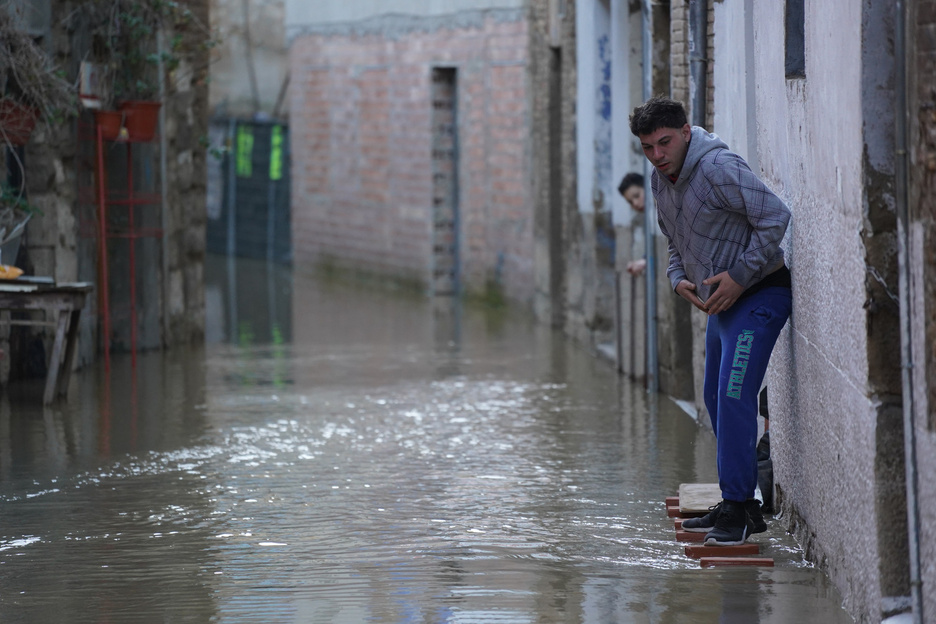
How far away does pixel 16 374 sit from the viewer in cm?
1021

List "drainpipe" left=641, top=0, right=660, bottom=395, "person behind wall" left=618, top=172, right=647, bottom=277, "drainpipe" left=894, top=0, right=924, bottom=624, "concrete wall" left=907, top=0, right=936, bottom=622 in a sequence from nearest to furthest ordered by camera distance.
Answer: "concrete wall" left=907, top=0, right=936, bottom=622 < "drainpipe" left=894, top=0, right=924, bottom=624 < "drainpipe" left=641, top=0, right=660, bottom=395 < "person behind wall" left=618, top=172, right=647, bottom=277

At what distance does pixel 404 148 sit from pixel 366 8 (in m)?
2.16

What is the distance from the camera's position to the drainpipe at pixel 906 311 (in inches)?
155

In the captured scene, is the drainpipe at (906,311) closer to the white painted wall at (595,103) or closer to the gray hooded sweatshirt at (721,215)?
the gray hooded sweatshirt at (721,215)

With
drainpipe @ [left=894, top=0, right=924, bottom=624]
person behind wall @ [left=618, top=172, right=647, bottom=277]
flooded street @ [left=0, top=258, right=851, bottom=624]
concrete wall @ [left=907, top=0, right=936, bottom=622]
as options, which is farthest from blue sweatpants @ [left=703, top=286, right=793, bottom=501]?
person behind wall @ [left=618, top=172, right=647, bottom=277]

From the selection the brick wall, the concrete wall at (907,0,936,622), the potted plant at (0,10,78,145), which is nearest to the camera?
the concrete wall at (907,0,936,622)

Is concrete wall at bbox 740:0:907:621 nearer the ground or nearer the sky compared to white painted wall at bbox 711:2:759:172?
nearer the ground

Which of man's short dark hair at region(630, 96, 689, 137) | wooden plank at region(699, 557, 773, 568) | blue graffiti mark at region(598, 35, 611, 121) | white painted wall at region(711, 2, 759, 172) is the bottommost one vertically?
wooden plank at region(699, 557, 773, 568)

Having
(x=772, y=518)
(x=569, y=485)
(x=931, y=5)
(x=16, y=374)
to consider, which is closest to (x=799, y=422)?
(x=772, y=518)

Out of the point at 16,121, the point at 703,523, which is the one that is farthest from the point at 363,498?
the point at 16,121

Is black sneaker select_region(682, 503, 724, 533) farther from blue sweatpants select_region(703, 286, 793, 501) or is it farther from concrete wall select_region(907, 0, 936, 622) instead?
concrete wall select_region(907, 0, 936, 622)

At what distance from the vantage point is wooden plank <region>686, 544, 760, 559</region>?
17.5 ft

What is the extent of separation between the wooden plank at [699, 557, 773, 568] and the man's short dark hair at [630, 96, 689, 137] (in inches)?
62.3

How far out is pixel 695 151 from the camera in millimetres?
5336
